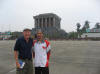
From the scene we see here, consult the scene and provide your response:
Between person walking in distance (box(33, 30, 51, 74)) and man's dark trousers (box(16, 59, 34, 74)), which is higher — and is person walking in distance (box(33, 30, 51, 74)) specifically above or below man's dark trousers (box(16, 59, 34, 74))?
above

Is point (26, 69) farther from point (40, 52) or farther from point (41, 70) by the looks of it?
point (40, 52)

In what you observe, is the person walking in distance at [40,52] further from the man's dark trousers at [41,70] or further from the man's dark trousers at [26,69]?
the man's dark trousers at [26,69]

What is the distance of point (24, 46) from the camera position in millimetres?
2896

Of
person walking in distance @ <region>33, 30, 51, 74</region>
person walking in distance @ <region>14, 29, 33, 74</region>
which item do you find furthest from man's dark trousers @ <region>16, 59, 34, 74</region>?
person walking in distance @ <region>33, 30, 51, 74</region>

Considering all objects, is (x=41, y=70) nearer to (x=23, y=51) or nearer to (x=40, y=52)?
(x=40, y=52)

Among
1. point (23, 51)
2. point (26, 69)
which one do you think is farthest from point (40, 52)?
point (26, 69)

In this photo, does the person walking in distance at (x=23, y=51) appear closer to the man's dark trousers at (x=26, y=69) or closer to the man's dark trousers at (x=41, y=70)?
the man's dark trousers at (x=26, y=69)

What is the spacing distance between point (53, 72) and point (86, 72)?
1283 millimetres

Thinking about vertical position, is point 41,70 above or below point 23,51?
below

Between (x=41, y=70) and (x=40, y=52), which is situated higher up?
(x=40, y=52)

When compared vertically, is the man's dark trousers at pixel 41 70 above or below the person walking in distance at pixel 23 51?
below

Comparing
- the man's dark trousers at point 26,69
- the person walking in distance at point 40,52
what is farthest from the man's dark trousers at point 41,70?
the man's dark trousers at point 26,69

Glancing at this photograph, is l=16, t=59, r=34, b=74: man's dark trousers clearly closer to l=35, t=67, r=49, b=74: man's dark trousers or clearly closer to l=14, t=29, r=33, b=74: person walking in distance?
l=14, t=29, r=33, b=74: person walking in distance

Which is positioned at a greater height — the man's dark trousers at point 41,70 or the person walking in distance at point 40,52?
the person walking in distance at point 40,52
